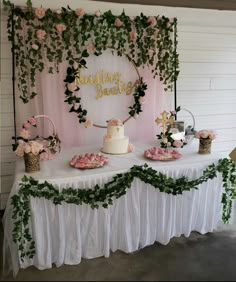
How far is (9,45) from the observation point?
9.66 ft

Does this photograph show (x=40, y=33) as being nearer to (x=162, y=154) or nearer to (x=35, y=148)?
(x=35, y=148)

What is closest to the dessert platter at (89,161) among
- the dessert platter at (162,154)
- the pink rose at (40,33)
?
the dessert platter at (162,154)

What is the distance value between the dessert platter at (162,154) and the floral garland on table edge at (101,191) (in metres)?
0.20

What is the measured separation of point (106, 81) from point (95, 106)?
0.97ft

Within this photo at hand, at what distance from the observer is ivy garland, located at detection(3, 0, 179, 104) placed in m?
2.77

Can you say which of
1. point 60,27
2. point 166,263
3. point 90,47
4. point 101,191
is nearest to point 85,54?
point 90,47

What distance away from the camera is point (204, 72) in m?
3.76

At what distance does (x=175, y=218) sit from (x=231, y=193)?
0.58m

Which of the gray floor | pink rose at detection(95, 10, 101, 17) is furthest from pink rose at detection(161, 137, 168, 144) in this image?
pink rose at detection(95, 10, 101, 17)

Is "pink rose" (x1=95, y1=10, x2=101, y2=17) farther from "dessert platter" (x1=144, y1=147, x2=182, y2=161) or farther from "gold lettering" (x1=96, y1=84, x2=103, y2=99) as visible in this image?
"dessert platter" (x1=144, y1=147, x2=182, y2=161)

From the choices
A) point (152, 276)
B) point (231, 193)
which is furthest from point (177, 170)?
point (152, 276)

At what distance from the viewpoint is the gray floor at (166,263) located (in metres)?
2.12

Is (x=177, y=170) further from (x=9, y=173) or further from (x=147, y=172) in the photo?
(x=9, y=173)

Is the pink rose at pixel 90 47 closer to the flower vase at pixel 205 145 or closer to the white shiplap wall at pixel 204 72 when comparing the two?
the white shiplap wall at pixel 204 72
